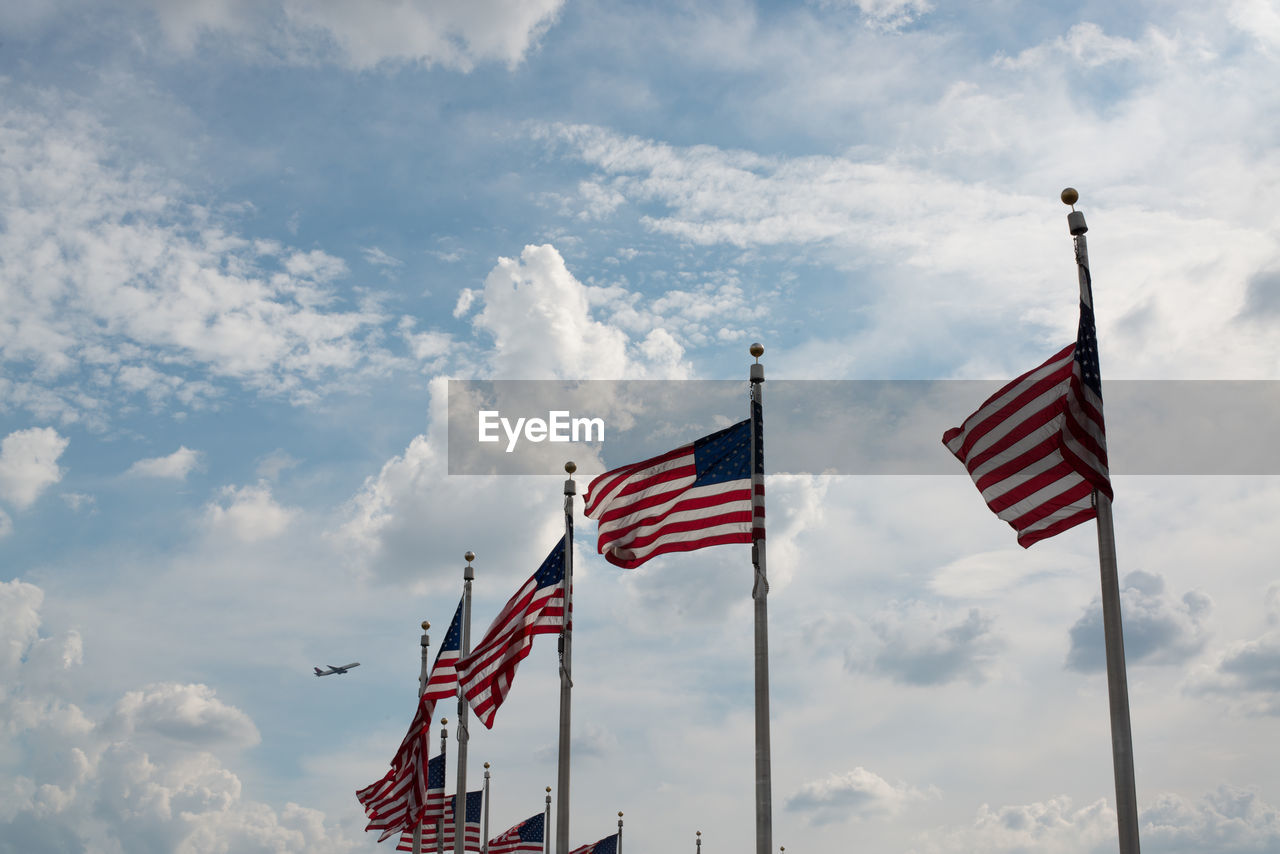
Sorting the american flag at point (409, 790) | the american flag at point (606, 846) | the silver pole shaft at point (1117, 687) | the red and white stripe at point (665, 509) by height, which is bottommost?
the american flag at point (606, 846)

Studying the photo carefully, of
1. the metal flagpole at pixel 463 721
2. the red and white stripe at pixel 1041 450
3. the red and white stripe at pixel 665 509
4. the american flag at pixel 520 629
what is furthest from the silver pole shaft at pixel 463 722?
the red and white stripe at pixel 1041 450

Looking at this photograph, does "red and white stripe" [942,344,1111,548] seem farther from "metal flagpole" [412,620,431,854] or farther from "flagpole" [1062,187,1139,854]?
"metal flagpole" [412,620,431,854]

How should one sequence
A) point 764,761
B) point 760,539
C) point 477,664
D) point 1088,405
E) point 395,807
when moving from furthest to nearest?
point 395,807
point 477,664
point 760,539
point 764,761
point 1088,405

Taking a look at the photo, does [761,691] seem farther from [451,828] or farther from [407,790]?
[451,828]

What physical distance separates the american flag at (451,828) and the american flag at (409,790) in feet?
5.40

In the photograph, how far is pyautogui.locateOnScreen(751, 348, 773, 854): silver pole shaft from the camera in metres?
22.3

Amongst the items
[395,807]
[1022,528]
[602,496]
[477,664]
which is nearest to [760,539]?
[602,496]

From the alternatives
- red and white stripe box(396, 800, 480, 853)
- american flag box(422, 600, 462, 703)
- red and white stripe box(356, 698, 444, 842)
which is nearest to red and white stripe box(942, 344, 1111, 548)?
american flag box(422, 600, 462, 703)

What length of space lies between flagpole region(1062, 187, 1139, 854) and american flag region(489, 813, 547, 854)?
144ft

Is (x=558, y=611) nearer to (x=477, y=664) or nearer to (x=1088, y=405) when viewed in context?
(x=477, y=664)

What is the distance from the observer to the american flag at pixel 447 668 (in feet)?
125

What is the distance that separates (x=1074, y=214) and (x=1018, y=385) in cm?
326

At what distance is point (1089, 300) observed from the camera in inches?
795

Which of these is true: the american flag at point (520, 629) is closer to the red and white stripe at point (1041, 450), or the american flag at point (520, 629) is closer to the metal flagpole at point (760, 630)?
the metal flagpole at point (760, 630)
